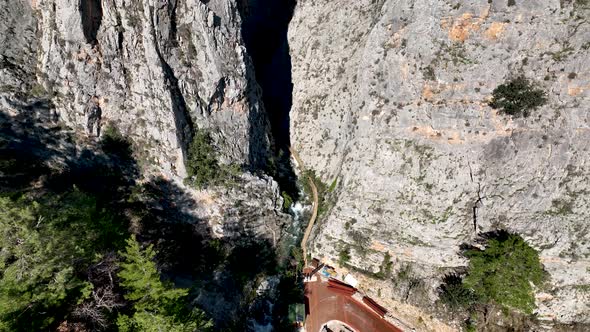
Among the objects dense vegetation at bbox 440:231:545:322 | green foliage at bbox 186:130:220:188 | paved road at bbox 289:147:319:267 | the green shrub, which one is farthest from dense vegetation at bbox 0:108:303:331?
dense vegetation at bbox 440:231:545:322

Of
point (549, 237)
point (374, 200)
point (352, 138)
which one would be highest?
point (352, 138)

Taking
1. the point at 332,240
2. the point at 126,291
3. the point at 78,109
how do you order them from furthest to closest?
the point at 332,240
the point at 78,109
the point at 126,291

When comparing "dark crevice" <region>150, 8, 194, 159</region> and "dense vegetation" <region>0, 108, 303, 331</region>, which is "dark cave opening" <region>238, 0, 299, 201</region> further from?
"dark crevice" <region>150, 8, 194, 159</region>

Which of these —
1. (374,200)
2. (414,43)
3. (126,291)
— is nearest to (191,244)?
(126,291)

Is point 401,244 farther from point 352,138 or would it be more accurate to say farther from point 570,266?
point 570,266

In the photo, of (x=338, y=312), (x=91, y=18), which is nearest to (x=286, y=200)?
(x=338, y=312)

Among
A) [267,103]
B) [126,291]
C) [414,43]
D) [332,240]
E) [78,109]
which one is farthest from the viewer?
[267,103]
